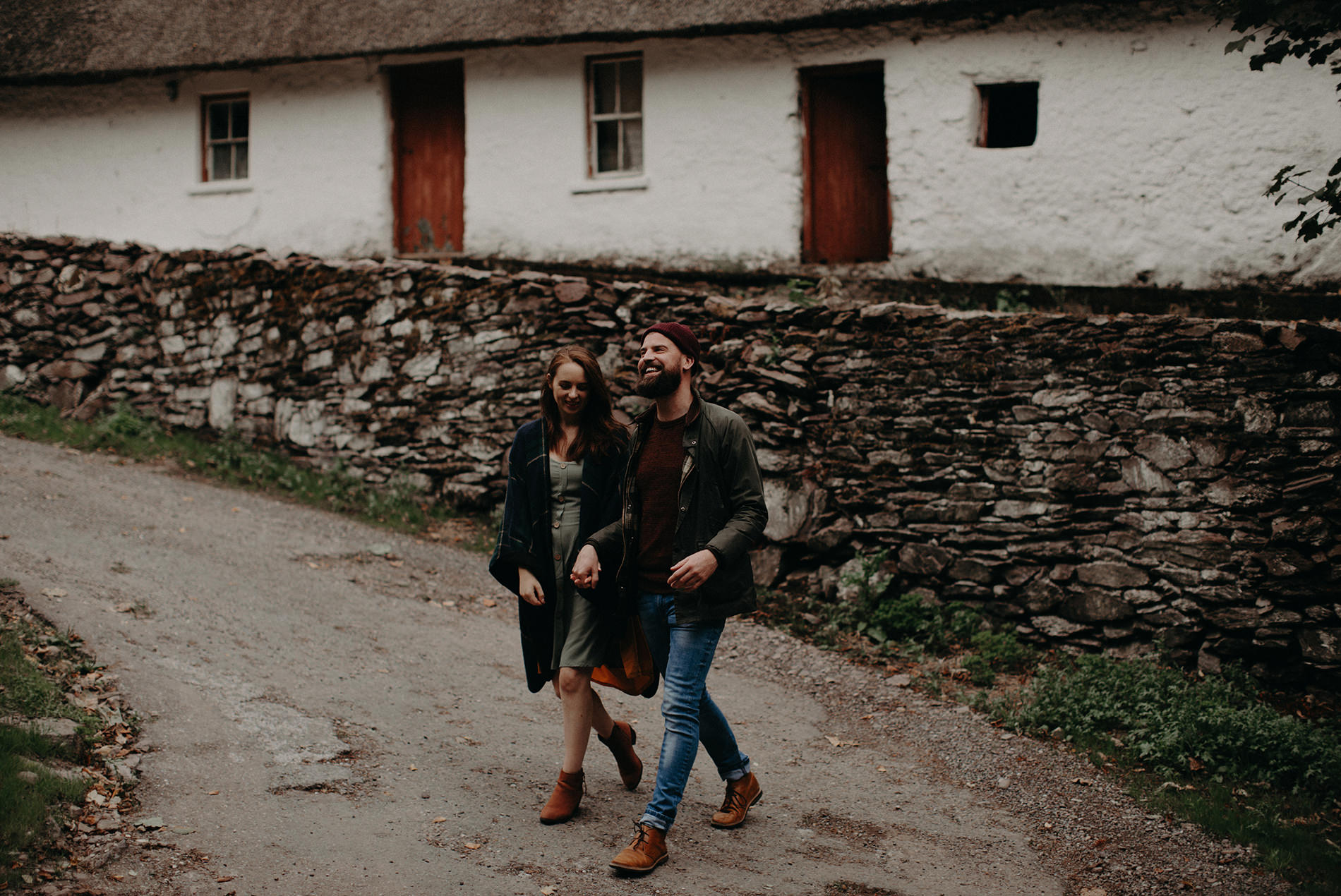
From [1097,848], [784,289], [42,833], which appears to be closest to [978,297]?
[784,289]

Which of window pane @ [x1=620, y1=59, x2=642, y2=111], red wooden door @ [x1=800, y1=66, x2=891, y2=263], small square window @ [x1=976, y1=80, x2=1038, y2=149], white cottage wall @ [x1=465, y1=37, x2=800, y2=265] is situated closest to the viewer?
small square window @ [x1=976, y1=80, x2=1038, y2=149]

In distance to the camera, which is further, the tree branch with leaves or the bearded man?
the tree branch with leaves

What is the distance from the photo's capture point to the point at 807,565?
325 inches

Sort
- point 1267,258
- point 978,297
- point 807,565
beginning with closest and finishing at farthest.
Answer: point 807,565, point 1267,258, point 978,297

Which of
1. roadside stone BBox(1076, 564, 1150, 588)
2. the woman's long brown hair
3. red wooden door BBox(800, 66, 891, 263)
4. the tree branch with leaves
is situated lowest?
roadside stone BBox(1076, 564, 1150, 588)

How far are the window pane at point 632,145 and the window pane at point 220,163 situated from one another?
219 inches

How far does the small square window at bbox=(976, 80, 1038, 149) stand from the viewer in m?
10.8

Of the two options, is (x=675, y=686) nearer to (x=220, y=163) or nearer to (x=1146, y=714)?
(x=1146, y=714)

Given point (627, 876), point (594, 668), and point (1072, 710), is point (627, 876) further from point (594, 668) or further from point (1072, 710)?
point (1072, 710)

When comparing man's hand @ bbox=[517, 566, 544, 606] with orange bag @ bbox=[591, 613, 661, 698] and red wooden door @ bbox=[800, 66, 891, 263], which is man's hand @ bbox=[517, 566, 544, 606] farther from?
red wooden door @ bbox=[800, 66, 891, 263]

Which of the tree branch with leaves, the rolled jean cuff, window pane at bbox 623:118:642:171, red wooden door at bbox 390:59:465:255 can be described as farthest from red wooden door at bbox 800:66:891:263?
the rolled jean cuff

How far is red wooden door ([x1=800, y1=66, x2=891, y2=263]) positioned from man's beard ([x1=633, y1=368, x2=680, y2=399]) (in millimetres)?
7612

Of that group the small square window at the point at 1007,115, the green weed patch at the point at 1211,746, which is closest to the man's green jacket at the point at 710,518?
the green weed patch at the point at 1211,746

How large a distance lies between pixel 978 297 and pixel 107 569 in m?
8.05
